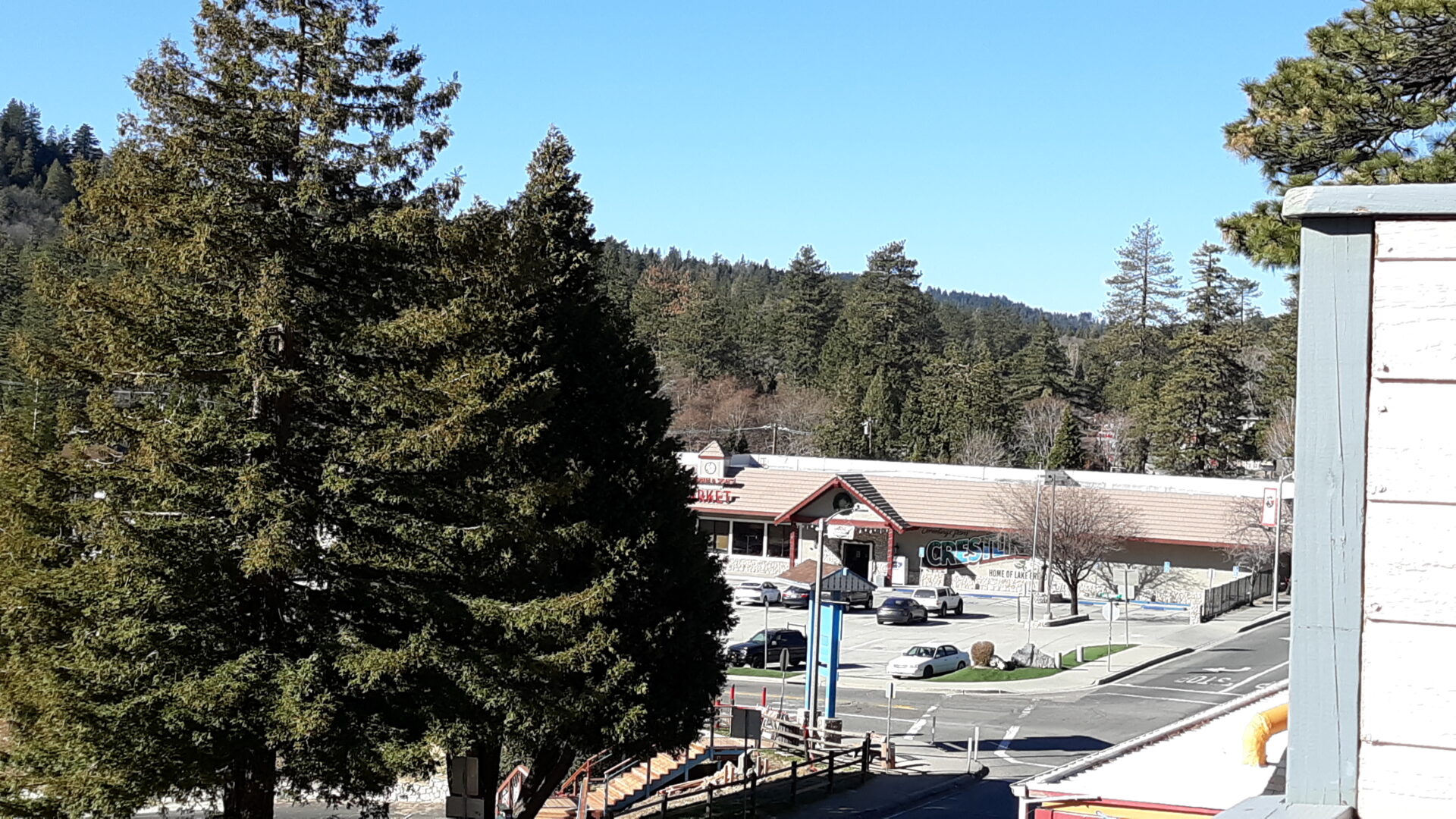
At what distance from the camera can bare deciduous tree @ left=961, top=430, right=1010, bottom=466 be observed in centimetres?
8019

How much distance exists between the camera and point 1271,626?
4850cm

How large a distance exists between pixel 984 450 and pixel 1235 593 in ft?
92.4

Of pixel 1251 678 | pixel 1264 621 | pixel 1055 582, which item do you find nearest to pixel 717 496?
pixel 1055 582

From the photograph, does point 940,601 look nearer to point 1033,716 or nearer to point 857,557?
point 857,557

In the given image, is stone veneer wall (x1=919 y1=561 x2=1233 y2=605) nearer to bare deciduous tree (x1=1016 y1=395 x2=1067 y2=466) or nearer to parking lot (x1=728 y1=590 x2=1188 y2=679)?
parking lot (x1=728 y1=590 x2=1188 y2=679)

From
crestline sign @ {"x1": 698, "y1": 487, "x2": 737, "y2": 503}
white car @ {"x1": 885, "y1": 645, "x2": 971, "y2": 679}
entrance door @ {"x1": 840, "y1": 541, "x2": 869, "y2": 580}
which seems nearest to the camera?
white car @ {"x1": 885, "y1": 645, "x2": 971, "y2": 679}

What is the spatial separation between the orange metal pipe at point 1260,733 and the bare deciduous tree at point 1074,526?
36945mm

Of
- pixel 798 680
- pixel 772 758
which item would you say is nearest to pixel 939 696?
pixel 798 680

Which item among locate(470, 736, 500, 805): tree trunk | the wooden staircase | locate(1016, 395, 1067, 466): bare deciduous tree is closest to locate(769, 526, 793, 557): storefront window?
locate(1016, 395, 1067, 466): bare deciduous tree

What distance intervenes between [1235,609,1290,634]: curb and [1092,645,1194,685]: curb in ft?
17.9

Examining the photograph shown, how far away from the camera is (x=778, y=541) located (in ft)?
198

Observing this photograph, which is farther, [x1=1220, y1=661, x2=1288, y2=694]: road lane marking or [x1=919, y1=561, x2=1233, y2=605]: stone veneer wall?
[x1=919, y1=561, x2=1233, y2=605]: stone veneer wall

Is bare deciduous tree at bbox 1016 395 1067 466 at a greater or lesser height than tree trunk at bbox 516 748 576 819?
greater

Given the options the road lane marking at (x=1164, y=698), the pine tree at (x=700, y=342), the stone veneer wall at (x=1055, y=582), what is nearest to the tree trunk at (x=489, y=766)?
the road lane marking at (x=1164, y=698)
